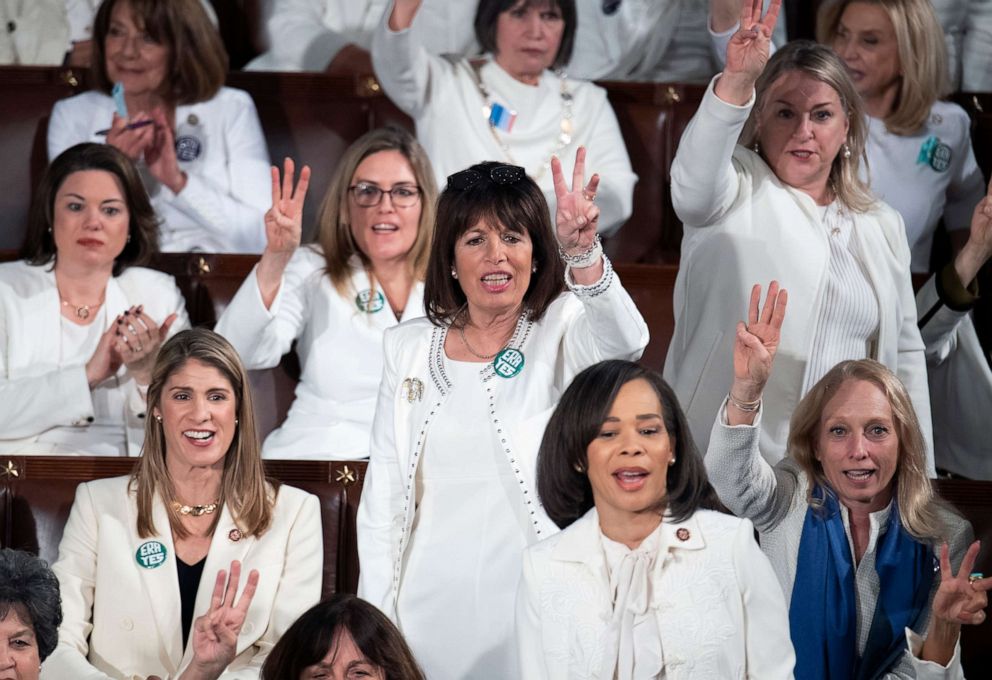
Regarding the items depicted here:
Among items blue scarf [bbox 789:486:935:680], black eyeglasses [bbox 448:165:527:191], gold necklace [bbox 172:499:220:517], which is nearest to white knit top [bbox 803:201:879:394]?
blue scarf [bbox 789:486:935:680]

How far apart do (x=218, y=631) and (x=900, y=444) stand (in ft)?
3.57

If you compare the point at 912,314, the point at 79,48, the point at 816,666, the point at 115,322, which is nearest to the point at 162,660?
the point at 115,322

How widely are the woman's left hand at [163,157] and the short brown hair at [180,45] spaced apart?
12 centimetres

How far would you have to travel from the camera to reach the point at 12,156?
3795mm

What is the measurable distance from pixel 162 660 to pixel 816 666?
1.02m

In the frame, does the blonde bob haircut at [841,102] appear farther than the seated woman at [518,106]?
No

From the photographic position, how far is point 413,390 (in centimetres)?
236

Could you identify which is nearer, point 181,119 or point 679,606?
point 679,606

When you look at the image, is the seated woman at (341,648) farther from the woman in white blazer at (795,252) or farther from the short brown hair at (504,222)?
the woman in white blazer at (795,252)

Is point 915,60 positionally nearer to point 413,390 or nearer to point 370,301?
point 370,301

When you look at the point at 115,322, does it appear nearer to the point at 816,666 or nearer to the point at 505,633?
the point at 505,633

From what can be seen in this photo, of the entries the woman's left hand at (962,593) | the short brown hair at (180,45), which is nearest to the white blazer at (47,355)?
the short brown hair at (180,45)

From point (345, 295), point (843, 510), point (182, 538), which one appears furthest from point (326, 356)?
point (843, 510)

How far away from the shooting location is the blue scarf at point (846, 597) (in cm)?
239
